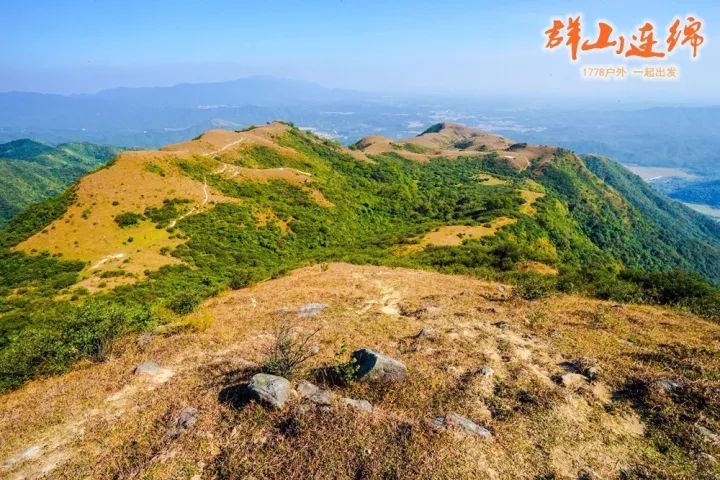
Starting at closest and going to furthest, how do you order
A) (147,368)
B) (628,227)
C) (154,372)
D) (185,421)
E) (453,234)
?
1. (185,421)
2. (154,372)
3. (147,368)
4. (453,234)
5. (628,227)

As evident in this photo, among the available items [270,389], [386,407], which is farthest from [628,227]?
[270,389]

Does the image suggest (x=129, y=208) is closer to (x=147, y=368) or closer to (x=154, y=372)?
(x=147, y=368)

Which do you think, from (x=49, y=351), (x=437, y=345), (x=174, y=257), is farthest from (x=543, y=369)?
(x=174, y=257)

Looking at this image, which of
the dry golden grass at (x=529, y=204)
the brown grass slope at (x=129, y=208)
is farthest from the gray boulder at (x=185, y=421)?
the dry golden grass at (x=529, y=204)

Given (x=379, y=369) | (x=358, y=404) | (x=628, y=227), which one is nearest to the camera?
(x=358, y=404)

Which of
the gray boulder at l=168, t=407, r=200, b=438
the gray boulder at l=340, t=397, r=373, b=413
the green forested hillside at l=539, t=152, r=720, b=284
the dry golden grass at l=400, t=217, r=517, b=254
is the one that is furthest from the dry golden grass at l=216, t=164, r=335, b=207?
the green forested hillside at l=539, t=152, r=720, b=284

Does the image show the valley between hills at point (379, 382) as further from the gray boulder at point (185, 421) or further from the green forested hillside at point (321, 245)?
the green forested hillside at point (321, 245)

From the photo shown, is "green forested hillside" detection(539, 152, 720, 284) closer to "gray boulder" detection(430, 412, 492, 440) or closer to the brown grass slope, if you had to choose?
the brown grass slope
